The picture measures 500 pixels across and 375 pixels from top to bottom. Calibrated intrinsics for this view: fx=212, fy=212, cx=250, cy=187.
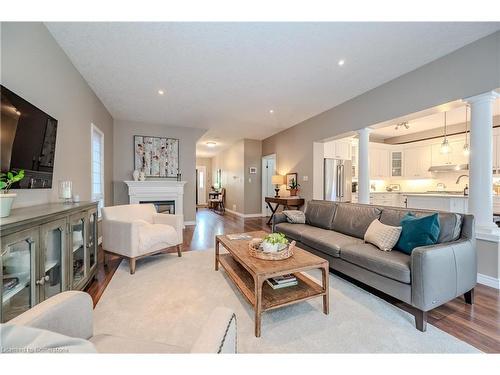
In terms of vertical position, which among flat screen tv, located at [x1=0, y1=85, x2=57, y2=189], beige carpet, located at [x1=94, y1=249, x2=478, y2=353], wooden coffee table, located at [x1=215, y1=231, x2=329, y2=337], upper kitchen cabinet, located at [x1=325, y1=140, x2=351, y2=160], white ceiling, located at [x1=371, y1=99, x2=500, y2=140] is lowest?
beige carpet, located at [x1=94, y1=249, x2=478, y2=353]

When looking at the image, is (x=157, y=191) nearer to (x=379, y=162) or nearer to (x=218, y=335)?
(x=218, y=335)

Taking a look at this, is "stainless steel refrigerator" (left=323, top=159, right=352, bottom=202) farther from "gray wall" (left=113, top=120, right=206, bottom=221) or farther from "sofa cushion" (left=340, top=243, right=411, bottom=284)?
"gray wall" (left=113, top=120, right=206, bottom=221)

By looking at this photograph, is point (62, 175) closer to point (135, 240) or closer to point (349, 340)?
point (135, 240)

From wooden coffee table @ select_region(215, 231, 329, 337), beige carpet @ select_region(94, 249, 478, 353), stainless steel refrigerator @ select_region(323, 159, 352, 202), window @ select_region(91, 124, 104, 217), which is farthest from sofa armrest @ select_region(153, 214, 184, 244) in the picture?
stainless steel refrigerator @ select_region(323, 159, 352, 202)

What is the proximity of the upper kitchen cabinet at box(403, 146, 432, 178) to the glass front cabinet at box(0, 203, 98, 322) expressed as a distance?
7.23 metres

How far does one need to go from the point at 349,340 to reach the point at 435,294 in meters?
0.76

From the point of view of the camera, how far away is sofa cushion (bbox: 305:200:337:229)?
307 cm

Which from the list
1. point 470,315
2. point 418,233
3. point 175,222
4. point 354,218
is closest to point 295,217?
point 354,218

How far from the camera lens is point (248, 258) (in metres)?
1.82

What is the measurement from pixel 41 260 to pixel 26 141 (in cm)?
94

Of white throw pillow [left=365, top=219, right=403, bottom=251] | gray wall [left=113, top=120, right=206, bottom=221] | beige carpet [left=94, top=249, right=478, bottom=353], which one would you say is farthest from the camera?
gray wall [left=113, top=120, right=206, bottom=221]
